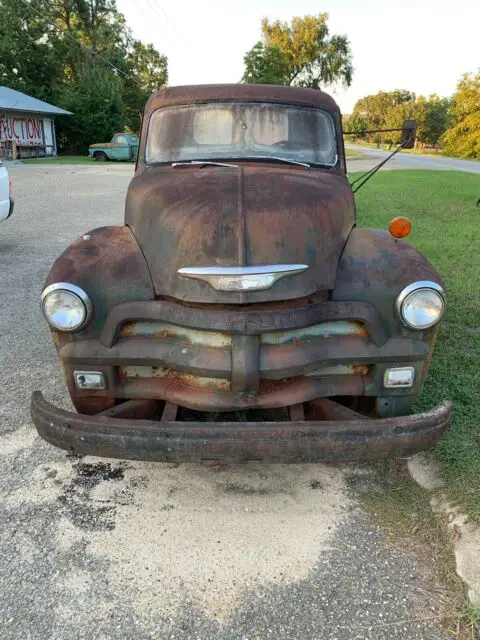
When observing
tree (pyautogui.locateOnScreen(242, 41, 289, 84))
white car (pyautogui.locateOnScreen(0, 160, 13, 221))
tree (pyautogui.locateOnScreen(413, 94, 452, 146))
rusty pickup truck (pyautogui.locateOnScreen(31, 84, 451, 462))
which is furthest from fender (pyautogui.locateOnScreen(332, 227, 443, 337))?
tree (pyautogui.locateOnScreen(413, 94, 452, 146))

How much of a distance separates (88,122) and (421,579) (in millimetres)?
37888

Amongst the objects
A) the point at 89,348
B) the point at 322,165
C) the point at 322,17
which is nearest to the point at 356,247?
the point at 322,165

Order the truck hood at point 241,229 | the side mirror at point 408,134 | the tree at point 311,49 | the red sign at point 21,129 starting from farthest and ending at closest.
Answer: the tree at point 311,49 < the red sign at point 21,129 < the side mirror at point 408,134 < the truck hood at point 241,229

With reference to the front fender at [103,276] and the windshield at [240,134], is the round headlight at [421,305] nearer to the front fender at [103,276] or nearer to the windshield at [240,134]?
the front fender at [103,276]

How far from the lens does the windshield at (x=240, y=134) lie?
12.6 feet

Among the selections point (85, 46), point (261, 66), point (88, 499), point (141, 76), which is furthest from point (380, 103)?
point (88, 499)

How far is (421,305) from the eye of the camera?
8.69 ft

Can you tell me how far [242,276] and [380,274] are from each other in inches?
31.5

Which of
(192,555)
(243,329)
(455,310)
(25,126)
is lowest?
(192,555)

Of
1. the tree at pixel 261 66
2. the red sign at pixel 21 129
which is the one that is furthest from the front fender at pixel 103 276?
the tree at pixel 261 66

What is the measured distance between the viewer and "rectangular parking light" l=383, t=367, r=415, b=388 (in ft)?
8.87

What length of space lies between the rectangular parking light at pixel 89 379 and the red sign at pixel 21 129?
105 ft

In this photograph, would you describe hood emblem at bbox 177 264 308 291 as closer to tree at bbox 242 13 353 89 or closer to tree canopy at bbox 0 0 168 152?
tree canopy at bbox 0 0 168 152

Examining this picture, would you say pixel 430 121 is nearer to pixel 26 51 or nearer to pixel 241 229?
pixel 26 51
